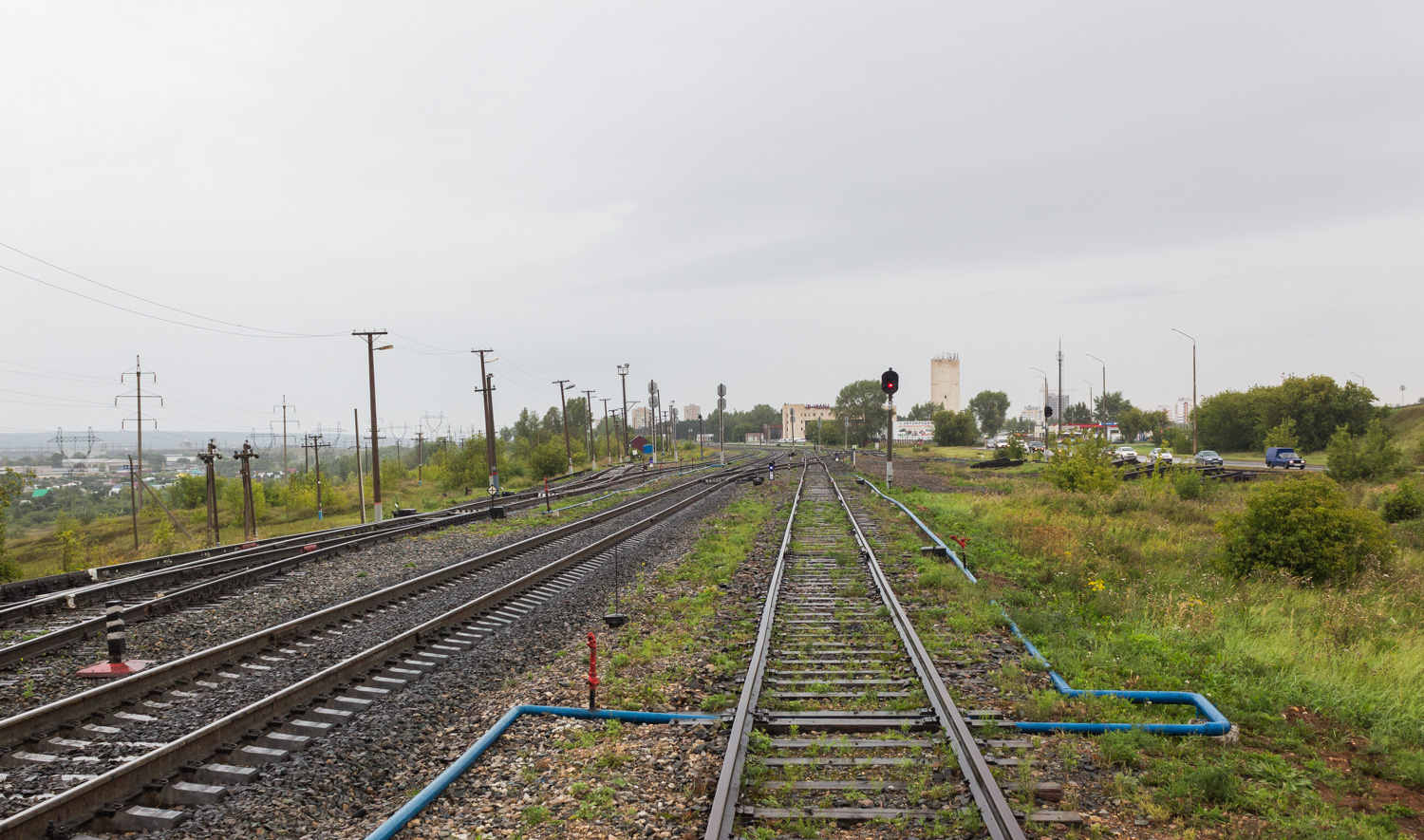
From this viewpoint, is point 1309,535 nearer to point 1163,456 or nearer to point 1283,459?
point 1163,456

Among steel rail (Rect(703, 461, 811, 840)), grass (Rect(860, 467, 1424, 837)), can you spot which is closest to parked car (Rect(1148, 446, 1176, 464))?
grass (Rect(860, 467, 1424, 837))

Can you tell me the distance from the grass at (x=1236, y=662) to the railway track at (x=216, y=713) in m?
7.08

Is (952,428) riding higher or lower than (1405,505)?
higher

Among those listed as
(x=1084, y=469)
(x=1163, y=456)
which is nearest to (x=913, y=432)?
(x=1163, y=456)

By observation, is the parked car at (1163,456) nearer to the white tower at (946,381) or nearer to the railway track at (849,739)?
the railway track at (849,739)

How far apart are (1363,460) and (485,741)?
45194 millimetres

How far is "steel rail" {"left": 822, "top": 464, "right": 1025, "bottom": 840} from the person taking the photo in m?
4.85

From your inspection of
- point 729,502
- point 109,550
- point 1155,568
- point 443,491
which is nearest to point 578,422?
point 443,491

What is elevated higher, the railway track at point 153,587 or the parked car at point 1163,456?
the parked car at point 1163,456

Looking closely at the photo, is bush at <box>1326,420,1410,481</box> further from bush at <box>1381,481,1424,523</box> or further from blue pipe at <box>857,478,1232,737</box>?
blue pipe at <box>857,478,1232,737</box>

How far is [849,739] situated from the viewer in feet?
21.2

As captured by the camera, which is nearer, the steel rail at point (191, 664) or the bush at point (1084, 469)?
the steel rail at point (191, 664)

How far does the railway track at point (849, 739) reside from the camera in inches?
205

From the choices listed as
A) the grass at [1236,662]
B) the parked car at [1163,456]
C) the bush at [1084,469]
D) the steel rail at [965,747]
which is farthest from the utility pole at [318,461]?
the steel rail at [965,747]
